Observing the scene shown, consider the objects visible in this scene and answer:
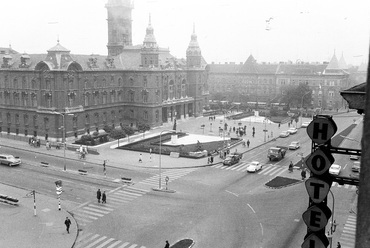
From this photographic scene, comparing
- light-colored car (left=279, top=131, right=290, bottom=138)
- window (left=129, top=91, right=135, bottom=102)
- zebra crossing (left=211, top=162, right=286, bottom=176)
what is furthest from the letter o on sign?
window (left=129, top=91, right=135, bottom=102)

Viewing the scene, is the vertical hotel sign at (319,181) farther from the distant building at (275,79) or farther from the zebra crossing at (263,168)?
the distant building at (275,79)

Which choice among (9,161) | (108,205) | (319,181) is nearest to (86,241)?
(108,205)

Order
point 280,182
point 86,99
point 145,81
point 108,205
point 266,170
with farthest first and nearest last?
point 145,81 < point 86,99 < point 266,170 < point 280,182 < point 108,205

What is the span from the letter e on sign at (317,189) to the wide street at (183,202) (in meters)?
20.8

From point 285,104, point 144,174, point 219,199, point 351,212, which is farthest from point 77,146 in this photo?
point 285,104

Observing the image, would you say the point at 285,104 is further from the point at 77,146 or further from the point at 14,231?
the point at 14,231

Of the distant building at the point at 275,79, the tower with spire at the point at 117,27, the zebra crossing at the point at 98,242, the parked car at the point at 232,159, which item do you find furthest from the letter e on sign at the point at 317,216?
the distant building at the point at 275,79

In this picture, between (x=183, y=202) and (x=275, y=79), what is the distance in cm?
10250

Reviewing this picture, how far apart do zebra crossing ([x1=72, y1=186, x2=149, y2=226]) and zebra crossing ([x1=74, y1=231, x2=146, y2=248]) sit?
8.85 feet

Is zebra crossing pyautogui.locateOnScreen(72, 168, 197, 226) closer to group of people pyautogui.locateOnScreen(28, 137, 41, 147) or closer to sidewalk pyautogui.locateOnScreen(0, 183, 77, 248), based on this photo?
sidewalk pyautogui.locateOnScreen(0, 183, 77, 248)

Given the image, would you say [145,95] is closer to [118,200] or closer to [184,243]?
[118,200]

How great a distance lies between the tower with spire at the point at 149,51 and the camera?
81062 millimetres

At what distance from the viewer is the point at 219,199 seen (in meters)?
38.4

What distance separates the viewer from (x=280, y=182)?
4434 cm
